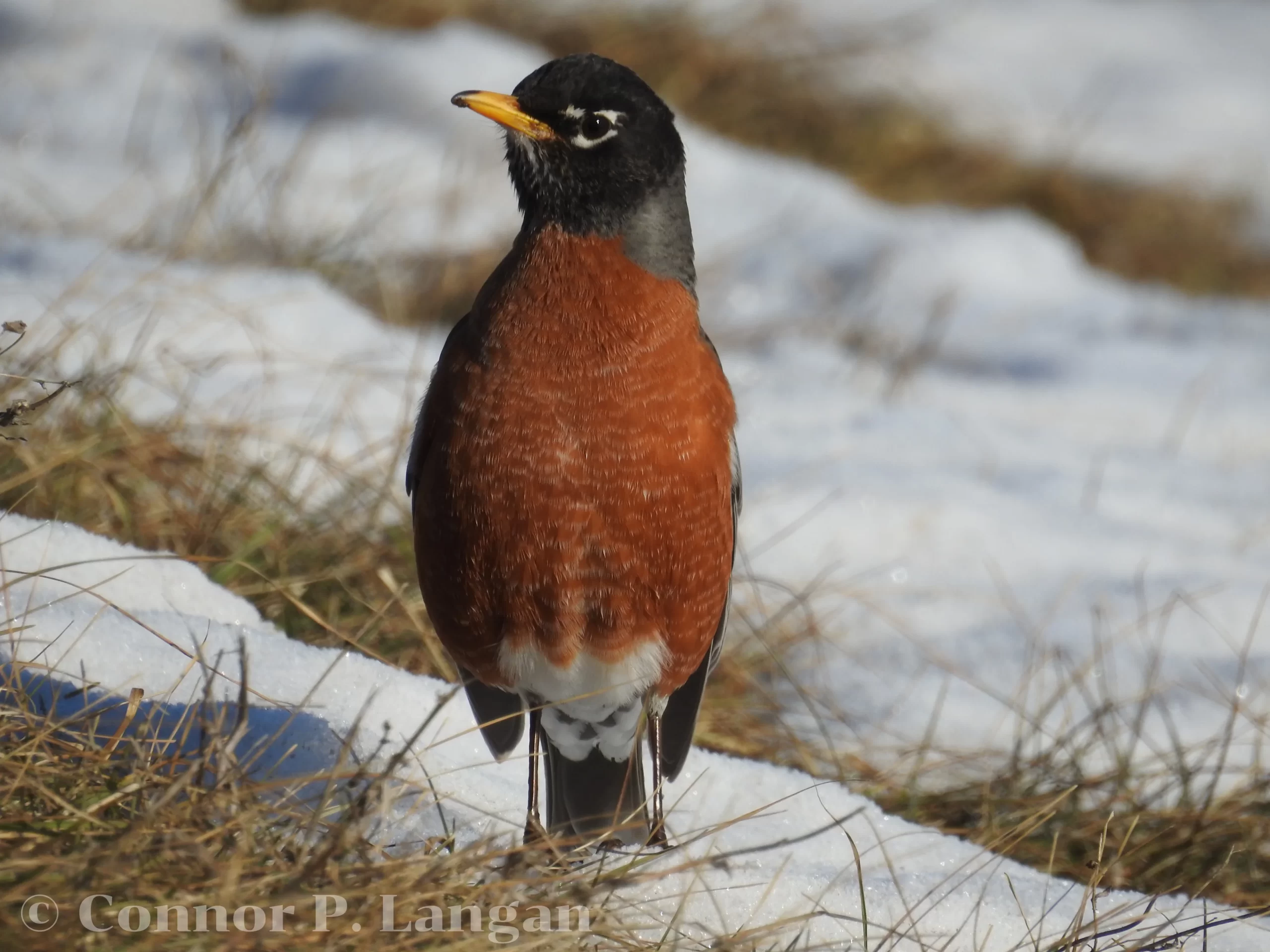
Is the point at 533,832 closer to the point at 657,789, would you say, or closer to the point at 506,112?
the point at 657,789

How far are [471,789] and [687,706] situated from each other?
73 cm

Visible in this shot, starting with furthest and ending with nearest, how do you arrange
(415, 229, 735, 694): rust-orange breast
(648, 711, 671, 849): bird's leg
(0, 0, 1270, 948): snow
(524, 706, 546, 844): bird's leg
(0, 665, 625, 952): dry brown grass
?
(0, 0, 1270, 948): snow, (415, 229, 735, 694): rust-orange breast, (648, 711, 671, 849): bird's leg, (524, 706, 546, 844): bird's leg, (0, 665, 625, 952): dry brown grass

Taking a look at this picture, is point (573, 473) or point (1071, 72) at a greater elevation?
point (1071, 72)

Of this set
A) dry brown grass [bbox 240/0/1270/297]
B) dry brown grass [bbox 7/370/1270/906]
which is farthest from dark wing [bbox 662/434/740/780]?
dry brown grass [bbox 240/0/1270/297]

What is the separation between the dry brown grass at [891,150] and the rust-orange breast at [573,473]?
282 inches

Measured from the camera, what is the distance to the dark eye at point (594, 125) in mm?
3434

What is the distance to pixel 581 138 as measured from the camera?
3.44m

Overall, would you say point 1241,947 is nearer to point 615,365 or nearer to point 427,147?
point 615,365

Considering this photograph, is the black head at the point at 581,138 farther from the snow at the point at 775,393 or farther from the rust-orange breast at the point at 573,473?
the snow at the point at 775,393

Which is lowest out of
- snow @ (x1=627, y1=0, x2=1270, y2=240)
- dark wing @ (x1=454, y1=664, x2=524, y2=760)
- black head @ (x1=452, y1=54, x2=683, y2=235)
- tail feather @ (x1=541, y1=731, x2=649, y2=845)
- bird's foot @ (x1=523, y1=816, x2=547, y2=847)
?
tail feather @ (x1=541, y1=731, x2=649, y2=845)

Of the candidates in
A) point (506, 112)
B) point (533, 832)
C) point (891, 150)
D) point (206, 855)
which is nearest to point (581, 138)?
point (506, 112)

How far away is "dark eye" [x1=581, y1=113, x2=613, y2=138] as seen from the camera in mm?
3434

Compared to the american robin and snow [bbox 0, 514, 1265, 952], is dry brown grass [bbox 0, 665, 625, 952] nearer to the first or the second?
snow [bbox 0, 514, 1265, 952]

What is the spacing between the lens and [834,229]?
365 inches
